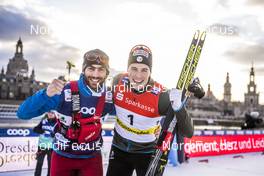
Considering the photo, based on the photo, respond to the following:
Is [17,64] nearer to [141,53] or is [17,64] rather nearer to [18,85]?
[18,85]

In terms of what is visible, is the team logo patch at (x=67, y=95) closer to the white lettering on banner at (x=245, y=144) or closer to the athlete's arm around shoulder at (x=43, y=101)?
the athlete's arm around shoulder at (x=43, y=101)

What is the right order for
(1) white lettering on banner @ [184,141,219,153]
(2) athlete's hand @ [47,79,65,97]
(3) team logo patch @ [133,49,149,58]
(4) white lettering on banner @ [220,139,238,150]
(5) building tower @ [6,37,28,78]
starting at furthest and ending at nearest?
(5) building tower @ [6,37,28,78], (4) white lettering on banner @ [220,139,238,150], (1) white lettering on banner @ [184,141,219,153], (3) team logo patch @ [133,49,149,58], (2) athlete's hand @ [47,79,65,97]

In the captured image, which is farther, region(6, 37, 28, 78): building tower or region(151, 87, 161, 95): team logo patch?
region(6, 37, 28, 78): building tower

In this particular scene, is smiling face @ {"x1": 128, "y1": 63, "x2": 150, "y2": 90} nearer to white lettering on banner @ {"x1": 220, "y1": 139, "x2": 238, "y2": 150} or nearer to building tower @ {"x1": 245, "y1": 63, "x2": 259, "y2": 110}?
white lettering on banner @ {"x1": 220, "y1": 139, "x2": 238, "y2": 150}

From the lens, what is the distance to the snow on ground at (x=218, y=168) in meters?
10.0

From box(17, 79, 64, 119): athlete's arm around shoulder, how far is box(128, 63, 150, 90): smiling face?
3.54 ft

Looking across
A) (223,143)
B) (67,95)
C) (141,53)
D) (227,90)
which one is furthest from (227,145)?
(227,90)

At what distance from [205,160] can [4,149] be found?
739 cm

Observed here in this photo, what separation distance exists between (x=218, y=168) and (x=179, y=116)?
8165 millimetres

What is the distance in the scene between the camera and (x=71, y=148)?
3.69 meters

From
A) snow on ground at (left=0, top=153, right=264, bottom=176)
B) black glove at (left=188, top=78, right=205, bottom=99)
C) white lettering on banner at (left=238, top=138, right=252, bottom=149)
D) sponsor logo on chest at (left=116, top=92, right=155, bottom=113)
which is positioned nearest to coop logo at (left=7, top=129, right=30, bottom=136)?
snow on ground at (left=0, top=153, right=264, bottom=176)

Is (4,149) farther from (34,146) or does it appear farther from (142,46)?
(142,46)

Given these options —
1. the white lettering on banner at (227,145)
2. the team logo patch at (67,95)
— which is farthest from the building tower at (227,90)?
the team logo patch at (67,95)

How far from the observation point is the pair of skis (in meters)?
4.32
